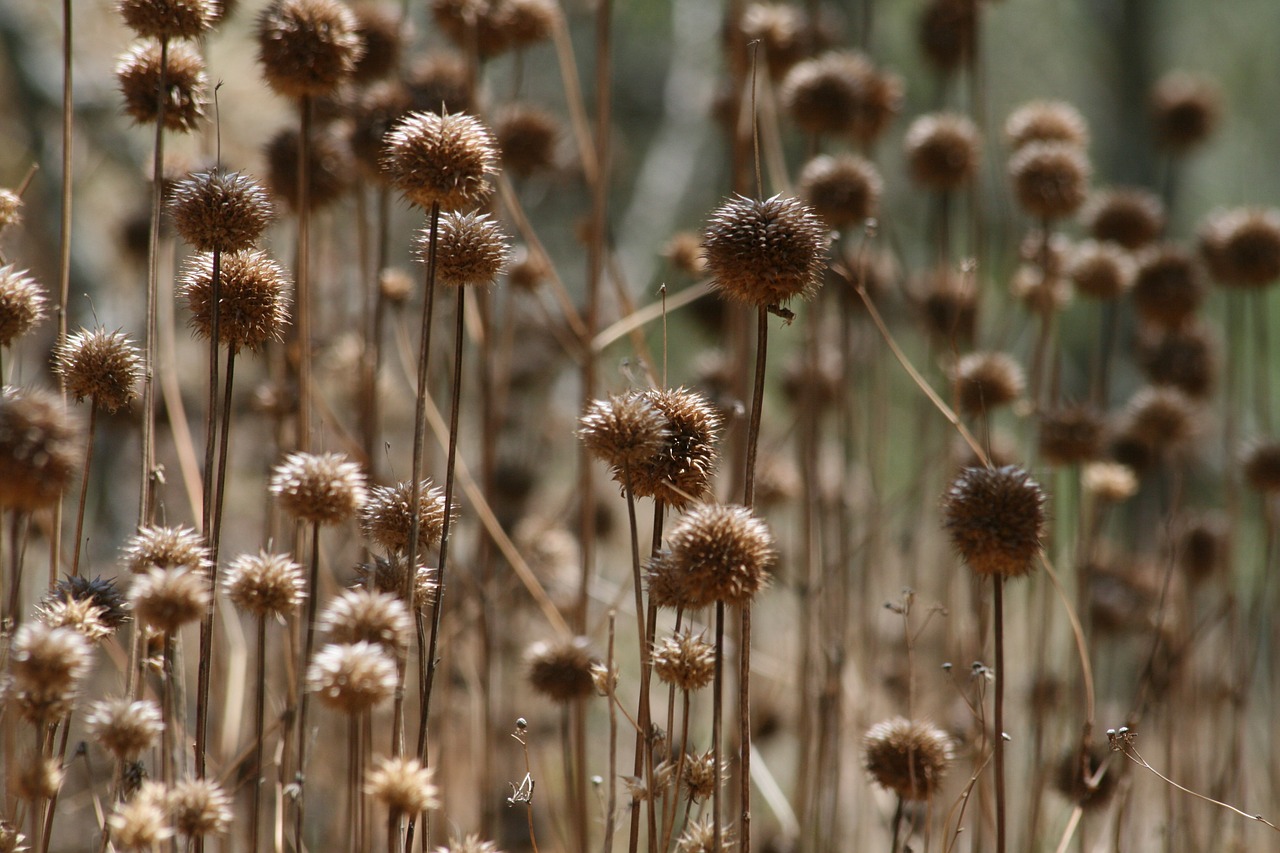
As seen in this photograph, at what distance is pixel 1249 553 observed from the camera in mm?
6367

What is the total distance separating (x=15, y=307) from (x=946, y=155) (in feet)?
6.49

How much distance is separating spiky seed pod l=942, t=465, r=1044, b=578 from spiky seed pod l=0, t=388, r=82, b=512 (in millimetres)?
959

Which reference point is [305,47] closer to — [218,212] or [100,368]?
[218,212]

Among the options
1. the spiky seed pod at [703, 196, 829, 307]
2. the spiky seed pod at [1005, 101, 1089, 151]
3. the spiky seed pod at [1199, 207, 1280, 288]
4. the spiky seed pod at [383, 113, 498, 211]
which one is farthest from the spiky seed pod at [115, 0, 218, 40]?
the spiky seed pod at [1199, 207, 1280, 288]

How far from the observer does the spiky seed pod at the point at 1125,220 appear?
8.53ft

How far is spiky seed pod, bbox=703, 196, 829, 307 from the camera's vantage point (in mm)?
1193

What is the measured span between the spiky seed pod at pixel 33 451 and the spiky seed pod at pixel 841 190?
1610mm

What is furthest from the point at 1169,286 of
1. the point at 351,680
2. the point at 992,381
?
the point at 351,680

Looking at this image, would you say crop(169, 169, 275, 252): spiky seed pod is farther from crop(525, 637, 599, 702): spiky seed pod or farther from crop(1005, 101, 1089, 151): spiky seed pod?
crop(1005, 101, 1089, 151): spiky seed pod

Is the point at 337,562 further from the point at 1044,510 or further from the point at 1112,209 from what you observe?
the point at 1112,209

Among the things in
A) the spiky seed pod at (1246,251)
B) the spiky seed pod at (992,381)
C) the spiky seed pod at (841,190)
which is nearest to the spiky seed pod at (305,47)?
the spiky seed pod at (841,190)

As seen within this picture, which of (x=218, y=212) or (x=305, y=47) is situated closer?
(x=218, y=212)

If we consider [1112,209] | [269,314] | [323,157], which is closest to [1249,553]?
[1112,209]

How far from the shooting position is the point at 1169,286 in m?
2.56
